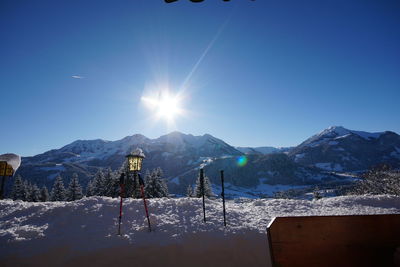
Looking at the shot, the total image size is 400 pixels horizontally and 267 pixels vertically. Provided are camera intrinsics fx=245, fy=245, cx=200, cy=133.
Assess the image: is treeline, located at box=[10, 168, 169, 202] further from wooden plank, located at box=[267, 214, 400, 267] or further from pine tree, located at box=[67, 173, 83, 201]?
wooden plank, located at box=[267, 214, 400, 267]

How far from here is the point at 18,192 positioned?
3962cm

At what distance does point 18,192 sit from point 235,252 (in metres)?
45.2

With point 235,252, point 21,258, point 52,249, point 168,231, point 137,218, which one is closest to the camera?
point 21,258

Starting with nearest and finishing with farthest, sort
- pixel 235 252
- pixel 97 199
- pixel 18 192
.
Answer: pixel 235 252 < pixel 97 199 < pixel 18 192

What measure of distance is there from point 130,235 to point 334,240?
21.3 feet

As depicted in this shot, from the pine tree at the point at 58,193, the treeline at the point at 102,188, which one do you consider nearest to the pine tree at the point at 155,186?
the treeline at the point at 102,188

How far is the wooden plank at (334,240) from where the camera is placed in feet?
6.81

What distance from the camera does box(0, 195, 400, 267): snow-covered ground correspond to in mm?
6109

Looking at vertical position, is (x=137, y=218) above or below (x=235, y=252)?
above

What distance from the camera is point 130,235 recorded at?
288 inches

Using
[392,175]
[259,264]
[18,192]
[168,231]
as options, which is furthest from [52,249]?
[18,192]

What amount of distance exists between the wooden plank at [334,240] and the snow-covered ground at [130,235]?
188 inches

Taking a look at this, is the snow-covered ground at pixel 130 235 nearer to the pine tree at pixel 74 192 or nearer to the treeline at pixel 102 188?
the treeline at pixel 102 188

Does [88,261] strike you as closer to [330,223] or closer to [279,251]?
[279,251]
